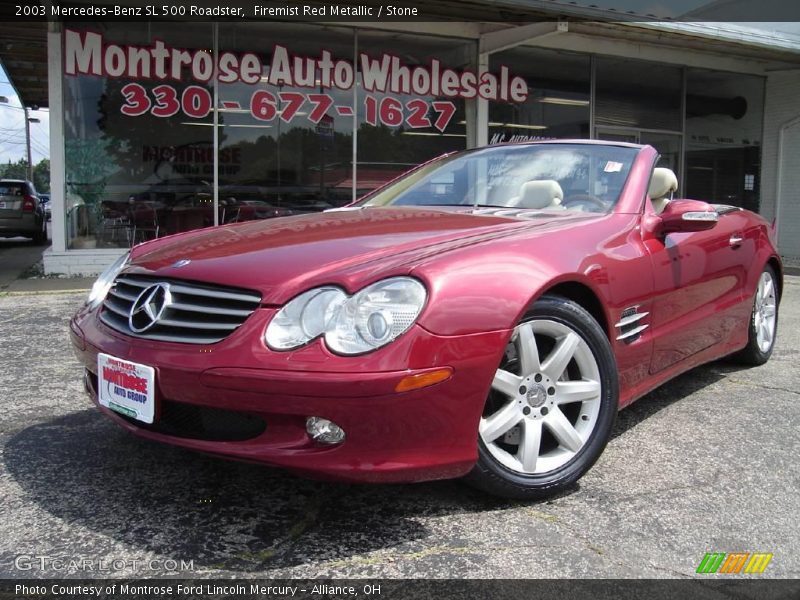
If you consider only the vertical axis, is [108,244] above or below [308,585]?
above

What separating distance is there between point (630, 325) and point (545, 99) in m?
9.72

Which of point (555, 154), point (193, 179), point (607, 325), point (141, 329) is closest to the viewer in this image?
point (141, 329)

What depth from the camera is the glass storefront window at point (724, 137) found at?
13688 mm

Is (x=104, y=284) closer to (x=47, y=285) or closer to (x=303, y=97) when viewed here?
(x=47, y=285)

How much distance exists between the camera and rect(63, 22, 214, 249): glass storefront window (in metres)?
9.28

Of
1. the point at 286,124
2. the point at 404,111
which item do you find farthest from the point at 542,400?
the point at 404,111

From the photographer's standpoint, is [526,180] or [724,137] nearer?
[526,180]

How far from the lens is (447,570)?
2076 mm

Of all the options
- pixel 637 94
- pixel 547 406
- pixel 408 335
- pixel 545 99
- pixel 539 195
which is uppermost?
pixel 637 94

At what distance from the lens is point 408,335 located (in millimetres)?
2076

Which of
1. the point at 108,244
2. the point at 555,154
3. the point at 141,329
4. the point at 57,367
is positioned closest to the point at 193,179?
the point at 108,244

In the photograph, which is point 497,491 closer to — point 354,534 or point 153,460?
point 354,534

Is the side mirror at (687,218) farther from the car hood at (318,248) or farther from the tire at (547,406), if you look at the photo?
the tire at (547,406)

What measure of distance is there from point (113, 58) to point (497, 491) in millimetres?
8819
